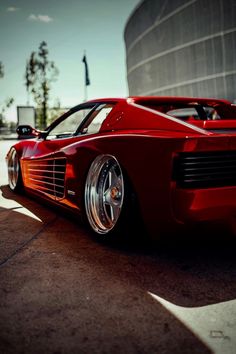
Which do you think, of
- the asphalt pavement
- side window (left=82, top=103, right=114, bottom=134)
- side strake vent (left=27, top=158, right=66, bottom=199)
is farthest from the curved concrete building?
the asphalt pavement

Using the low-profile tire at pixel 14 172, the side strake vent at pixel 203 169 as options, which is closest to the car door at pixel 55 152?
the low-profile tire at pixel 14 172

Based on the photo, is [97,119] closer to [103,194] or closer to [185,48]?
[103,194]

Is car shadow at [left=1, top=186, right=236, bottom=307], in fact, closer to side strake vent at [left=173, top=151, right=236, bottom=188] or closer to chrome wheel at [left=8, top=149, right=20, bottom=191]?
side strake vent at [left=173, top=151, right=236, bottom=188]

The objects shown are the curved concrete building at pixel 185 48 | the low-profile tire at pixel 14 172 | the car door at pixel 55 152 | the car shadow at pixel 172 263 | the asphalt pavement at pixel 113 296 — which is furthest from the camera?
the curved concrete building at pixel 185 48

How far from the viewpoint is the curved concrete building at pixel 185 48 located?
32.3 meters

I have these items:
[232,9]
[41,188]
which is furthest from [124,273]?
[232,9]

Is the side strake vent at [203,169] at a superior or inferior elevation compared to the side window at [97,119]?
inferior

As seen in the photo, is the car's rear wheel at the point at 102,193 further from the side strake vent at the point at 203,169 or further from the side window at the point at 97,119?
the side strake vent at the point at 203,169

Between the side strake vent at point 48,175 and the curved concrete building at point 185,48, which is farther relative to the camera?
the curved concrete building at point 185,48

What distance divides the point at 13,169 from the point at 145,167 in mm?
3203

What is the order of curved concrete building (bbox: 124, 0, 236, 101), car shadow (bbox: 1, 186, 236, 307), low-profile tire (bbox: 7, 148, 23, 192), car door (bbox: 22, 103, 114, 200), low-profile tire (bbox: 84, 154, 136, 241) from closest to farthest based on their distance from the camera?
car shadow (bbox: 1, 186, 236, 307), low-profile tire (bbox: 84, 154, 136, 241), car door (bbox: 22, 103, 114, 200), low-profile tire (bbox: 7, 148, 23, 192), curved concrete building (bbox: 124, 0, 236, 101)

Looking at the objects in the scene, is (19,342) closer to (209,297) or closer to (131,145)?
(209,297)

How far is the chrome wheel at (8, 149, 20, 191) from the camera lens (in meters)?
4.80

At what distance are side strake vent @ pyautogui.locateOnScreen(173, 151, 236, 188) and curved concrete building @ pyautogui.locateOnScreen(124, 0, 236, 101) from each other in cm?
3223
